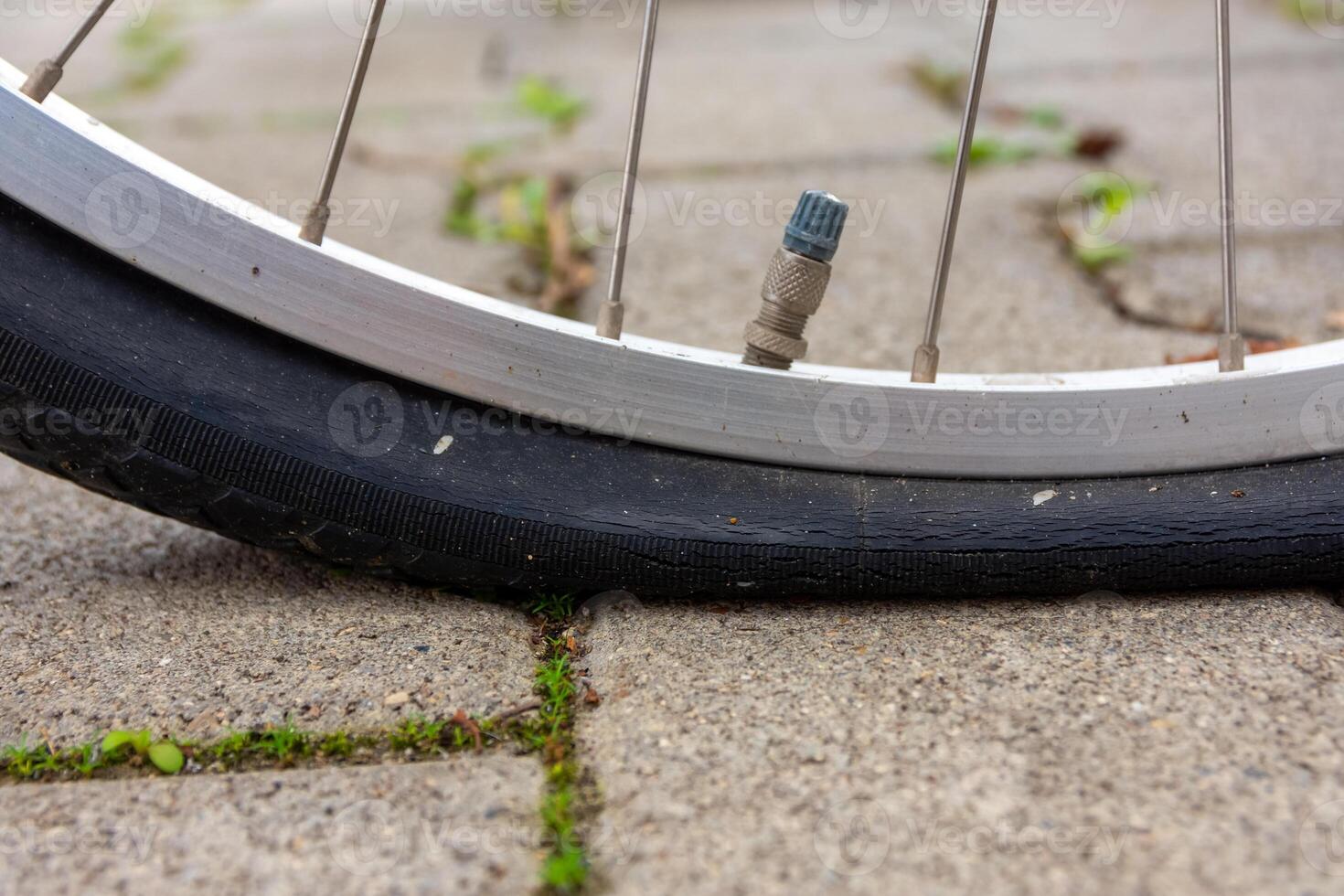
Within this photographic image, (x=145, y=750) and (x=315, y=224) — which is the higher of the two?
(x=315, y=224)

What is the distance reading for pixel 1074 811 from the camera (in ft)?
2.33

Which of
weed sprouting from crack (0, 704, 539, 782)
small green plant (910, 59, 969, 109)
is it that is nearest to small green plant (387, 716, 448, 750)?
weed sprouting from crack (0, 704, 539, 782)

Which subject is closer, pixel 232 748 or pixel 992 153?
pixel 232 748

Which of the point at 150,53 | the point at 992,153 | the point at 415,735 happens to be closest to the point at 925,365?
the point at 415,735

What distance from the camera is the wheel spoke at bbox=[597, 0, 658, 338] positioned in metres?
0.89

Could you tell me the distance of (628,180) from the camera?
0.91 meters

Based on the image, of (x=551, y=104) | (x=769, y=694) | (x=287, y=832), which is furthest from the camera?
(x=551, y=104)

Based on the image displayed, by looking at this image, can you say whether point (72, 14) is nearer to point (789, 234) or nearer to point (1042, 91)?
point (1042, 91)

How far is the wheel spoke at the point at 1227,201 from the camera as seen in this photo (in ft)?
2.91

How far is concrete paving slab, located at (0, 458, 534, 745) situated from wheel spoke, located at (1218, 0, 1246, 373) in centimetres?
60

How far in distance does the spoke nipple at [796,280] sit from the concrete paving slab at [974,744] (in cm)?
21

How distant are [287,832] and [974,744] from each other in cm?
44

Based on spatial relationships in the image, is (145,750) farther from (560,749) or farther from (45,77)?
(45,77)

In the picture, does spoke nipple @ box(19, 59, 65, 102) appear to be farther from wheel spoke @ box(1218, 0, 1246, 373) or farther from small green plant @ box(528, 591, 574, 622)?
wheel spoke @ box(1218, 0, 1246, 373)
